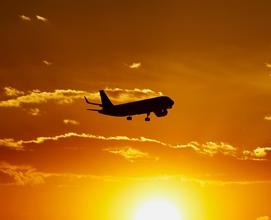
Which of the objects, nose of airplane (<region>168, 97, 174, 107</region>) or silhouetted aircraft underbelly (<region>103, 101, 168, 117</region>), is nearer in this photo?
silhouetted aircraft underbelly (<region>103, 101, 168, 117</region>)

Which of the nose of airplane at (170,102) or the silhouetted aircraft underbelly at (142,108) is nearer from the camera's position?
the silhouetted aircraft underbelly at (142,108)

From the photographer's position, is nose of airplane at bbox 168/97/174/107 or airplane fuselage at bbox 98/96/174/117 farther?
nose of airplane at bbox 168/97/174/107

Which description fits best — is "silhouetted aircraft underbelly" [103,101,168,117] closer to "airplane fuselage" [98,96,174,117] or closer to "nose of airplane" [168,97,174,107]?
"airplane fuselage" [98,96,174,117]

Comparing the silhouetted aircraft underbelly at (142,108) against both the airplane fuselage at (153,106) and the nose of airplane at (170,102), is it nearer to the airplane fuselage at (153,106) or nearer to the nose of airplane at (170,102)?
the airplane fuselage at (153,106)

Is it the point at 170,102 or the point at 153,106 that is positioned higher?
the point at 170,102

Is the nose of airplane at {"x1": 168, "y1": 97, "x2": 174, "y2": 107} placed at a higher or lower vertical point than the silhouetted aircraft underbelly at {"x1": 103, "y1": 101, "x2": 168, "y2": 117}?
Result: higher

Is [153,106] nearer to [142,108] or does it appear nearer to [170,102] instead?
[142,108]

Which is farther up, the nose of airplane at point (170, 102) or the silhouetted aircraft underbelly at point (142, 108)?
the nose of airplane at point (170, 102)

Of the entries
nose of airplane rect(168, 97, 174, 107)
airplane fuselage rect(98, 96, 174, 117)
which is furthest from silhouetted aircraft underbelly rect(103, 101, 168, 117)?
nose of airplane rect(168, 97, 174, 107)

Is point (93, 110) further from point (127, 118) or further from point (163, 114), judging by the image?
point (163, 114)

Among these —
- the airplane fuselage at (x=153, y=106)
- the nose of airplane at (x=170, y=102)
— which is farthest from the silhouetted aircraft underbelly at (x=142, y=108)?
the nose of airplane at (x=170, y=102)

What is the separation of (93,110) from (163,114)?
26429 mm

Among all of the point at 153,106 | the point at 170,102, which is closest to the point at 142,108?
the point at 153,106

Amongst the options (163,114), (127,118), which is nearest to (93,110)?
(127,118)
